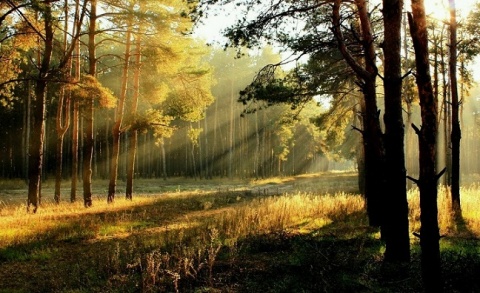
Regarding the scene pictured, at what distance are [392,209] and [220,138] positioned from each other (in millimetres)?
41880

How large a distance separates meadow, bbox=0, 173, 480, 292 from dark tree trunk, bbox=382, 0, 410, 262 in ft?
1.18

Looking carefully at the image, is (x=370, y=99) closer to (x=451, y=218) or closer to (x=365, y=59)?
(x=365, y=59)

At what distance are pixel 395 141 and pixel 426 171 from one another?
68.3 inches

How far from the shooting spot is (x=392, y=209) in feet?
19.2

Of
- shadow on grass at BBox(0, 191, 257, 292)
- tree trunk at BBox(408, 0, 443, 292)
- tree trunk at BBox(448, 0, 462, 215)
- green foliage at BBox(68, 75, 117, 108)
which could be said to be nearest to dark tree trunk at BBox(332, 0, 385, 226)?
tree trunk at BBox(408, 0, 443, 292)

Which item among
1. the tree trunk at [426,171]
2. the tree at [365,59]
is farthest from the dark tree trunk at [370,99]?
the tree trunk at [426,171]

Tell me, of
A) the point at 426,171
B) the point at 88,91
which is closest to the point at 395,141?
the point at 426,171

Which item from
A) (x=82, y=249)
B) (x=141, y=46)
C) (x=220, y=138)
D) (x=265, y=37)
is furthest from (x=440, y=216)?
(x=220, y=138)

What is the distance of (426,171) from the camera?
13.2 feet

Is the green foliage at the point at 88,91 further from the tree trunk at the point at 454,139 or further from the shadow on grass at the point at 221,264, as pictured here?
the tree trunk at the point at 454,139

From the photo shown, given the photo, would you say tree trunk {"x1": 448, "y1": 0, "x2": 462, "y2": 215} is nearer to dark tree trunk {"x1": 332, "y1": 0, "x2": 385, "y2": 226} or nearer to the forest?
the forest

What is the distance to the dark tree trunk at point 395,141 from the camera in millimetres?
5711

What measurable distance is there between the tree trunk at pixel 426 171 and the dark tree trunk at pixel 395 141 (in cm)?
120

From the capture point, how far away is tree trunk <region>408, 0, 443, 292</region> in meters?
3.83
